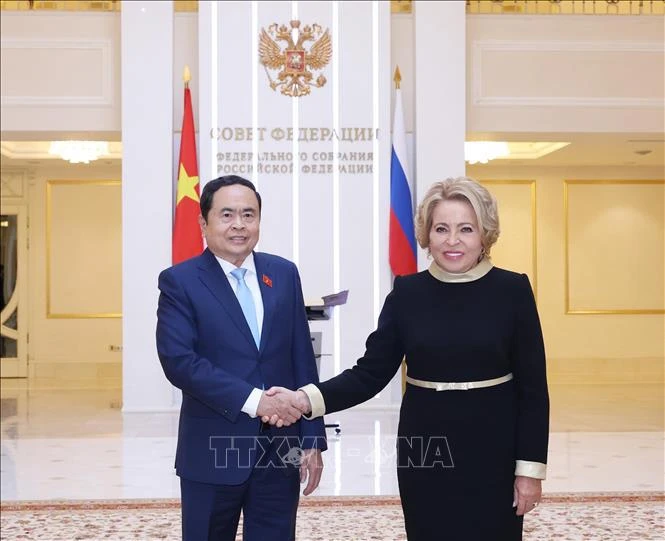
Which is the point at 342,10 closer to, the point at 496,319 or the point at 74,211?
the point at 74,211

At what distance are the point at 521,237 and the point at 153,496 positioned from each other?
8.82 m

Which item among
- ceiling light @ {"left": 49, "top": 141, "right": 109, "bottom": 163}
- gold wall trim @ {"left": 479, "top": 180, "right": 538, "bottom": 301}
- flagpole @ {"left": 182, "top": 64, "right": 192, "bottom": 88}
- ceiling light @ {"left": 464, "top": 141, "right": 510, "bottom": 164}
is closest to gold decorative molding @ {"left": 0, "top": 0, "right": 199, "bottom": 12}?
ceiling light @ {"left": 49, "top": 141, "right": 109, "bottom": 163}

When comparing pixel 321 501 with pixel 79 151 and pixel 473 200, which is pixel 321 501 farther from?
pixel 79 151

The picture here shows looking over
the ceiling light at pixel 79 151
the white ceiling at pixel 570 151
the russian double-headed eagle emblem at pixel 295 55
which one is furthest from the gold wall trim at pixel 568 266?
the ceiling light at pixel 79 151

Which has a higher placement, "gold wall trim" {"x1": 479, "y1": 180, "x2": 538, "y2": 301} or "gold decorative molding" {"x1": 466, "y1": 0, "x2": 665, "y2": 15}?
"gold decorative molding" {"x1": 466, "y1": 0, "x2": 665, "y2": 15}

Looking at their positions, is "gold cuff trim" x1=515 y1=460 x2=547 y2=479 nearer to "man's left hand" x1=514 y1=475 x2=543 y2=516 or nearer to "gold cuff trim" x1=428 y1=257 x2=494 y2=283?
"man's left hand" x1=514 y1=475 x2=543 y2=516

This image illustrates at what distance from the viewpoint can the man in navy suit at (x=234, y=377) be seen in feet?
8.79

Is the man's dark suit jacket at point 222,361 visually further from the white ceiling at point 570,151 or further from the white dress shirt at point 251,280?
the white ceiling at point 570,151

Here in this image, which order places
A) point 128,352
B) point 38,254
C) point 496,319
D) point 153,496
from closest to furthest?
point 496,319
point 153,496
point 128,352
point 38,254

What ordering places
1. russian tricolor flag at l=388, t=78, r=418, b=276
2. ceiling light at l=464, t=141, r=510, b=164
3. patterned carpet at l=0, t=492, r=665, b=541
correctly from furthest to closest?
ceiling light at l=464, t=141, r=510, b=164, russian tricolor flag at l=388, t=78, r=418, b=276, patterned carpet at l=0, t=492, r=665, b=541

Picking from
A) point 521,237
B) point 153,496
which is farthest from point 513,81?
point 153,496

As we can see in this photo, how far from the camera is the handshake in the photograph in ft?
8.77

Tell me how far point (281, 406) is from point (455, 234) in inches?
28.5

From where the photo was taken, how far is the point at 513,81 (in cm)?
960
